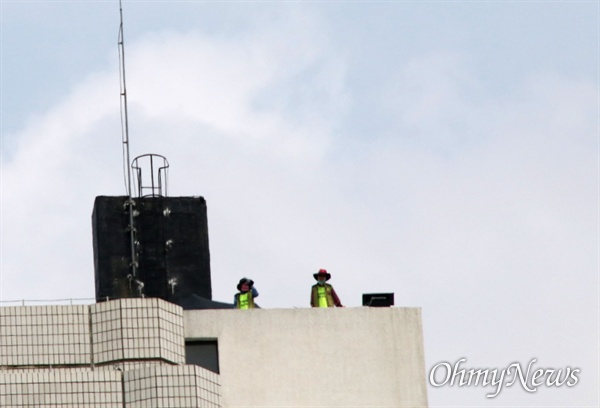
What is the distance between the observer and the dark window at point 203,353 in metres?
58.6

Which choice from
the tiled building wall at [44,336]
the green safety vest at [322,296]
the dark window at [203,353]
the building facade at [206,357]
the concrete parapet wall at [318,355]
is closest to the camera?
the building facade at [206,357]

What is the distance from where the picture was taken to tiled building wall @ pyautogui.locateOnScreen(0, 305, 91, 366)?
57.2 metres

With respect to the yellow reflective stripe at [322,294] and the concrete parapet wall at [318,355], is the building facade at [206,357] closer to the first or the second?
the concrete parapet wall at [318,355]

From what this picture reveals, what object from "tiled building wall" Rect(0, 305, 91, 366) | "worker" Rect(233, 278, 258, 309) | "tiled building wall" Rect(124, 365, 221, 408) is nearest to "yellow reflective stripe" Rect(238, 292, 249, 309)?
"worker" Rect(233, 278, 258, 309)

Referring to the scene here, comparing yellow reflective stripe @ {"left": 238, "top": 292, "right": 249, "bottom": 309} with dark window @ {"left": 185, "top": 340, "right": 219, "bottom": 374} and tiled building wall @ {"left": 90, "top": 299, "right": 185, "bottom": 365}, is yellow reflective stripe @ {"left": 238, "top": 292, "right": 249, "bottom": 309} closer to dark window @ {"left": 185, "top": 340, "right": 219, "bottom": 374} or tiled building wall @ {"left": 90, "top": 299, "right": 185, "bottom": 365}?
dark window @ {"left": 185, "top": 340, "right": 219, "bottom": 374}

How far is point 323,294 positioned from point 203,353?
11.4 ft

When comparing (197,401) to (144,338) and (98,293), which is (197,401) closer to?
(144,338)

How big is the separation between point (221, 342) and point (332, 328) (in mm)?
2456

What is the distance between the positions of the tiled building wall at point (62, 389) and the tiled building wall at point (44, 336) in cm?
59

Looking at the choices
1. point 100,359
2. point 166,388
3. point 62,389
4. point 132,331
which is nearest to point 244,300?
point 132,331

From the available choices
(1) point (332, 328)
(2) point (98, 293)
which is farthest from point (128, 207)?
(1) point (332, 328)

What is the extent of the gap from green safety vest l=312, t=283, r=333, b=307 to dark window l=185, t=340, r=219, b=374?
9.70ft

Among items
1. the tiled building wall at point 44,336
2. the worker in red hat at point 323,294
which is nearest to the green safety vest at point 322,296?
the worker in red hat at point 323,294

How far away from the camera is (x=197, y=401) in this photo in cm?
5631
